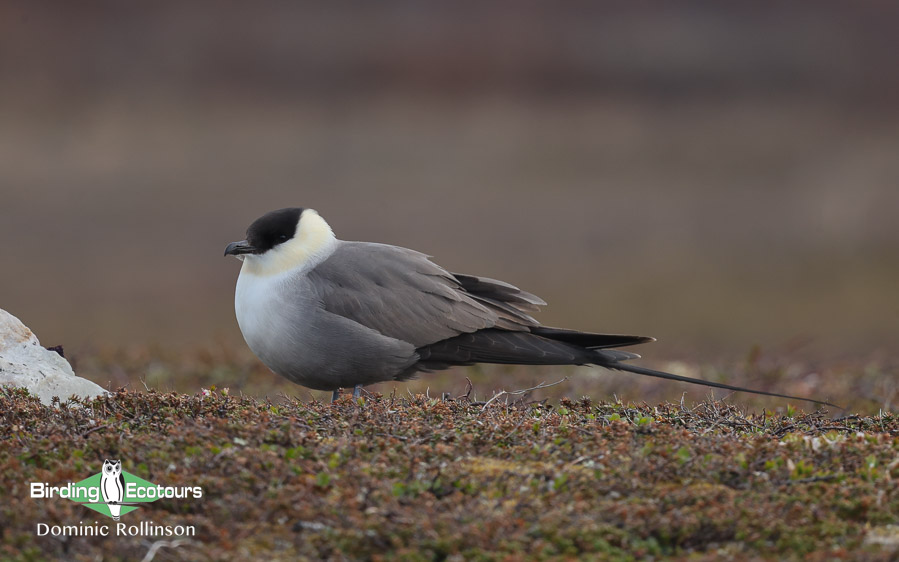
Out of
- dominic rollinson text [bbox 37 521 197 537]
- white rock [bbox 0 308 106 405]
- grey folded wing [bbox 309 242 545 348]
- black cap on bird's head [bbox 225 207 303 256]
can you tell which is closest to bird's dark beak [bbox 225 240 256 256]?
black cap on bird's head [bbox 225 207 303 256]

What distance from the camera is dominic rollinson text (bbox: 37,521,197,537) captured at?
296 cm

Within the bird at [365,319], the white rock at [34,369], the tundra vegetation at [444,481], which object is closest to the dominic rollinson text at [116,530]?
the tundra vegetation at [444,481]

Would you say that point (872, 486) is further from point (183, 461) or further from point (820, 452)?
point (183, 461)

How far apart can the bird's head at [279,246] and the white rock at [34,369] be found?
3.79 feet

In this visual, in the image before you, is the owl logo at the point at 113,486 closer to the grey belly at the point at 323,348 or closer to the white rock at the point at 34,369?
the white rock at the point at 34,369

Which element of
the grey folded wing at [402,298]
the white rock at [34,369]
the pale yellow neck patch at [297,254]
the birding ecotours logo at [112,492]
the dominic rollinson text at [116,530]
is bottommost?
the dominic rollinson text at [116,530]

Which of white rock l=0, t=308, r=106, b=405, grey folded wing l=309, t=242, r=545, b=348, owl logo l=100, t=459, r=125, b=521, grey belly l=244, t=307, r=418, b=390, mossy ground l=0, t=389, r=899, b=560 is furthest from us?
grey folded wing l=309, t=242, r=545, b=348

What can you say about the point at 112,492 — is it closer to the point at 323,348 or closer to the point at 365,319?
the point at 323,348

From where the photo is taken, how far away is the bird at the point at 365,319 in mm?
5129

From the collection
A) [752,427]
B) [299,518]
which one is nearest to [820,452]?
[752,427]

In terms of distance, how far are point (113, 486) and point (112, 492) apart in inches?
1.1

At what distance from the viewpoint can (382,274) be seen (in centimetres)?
539

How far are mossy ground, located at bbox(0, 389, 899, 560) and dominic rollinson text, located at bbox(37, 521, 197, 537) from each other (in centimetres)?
3

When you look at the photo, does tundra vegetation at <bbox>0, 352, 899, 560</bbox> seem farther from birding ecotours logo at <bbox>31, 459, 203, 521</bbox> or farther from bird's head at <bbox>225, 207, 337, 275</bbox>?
bird's head at <bbox>225, 207, 337, 275</bbox>
